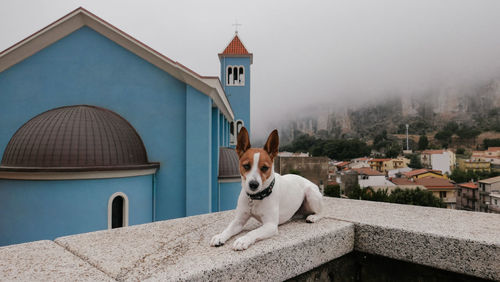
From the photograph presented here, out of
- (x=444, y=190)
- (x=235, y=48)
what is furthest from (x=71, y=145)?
(x=444, y=190)

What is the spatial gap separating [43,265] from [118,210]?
325 inches

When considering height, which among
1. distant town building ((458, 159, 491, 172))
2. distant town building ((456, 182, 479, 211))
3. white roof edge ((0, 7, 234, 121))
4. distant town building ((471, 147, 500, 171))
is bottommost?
distant town building ((456, 182, 479, 211))

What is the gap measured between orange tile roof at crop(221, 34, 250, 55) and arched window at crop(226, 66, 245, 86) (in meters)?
1.45

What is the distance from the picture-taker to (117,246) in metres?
1.93

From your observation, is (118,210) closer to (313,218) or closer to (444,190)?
(313,218)

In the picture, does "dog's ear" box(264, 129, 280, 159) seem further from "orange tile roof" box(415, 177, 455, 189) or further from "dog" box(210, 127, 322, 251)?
"orange tile roof" box(415, 177, 455, 189)

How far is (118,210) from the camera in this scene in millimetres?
9070

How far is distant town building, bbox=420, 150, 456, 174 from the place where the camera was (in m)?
93.8

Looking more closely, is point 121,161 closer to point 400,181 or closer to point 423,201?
point 423,201

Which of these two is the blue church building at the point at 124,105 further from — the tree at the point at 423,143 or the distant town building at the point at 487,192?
the tree at the point at 423,143

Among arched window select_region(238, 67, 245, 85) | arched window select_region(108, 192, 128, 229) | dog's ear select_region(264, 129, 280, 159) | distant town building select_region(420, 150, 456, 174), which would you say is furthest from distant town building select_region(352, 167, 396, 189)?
dog's ear select_region(264, 129, 280, 159)

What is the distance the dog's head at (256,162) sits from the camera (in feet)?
6.59

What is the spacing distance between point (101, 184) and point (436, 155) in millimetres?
111261

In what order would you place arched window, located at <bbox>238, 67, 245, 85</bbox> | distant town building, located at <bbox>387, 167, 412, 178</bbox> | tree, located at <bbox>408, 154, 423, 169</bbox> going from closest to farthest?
arched window, located at <bbox>238, 67, 245, 85</bbox>, distant town building, located at <bbox>387, 167, 412, 178</bbox>, tree, located at <bbox>408, 154, 423, 169</bbox>
